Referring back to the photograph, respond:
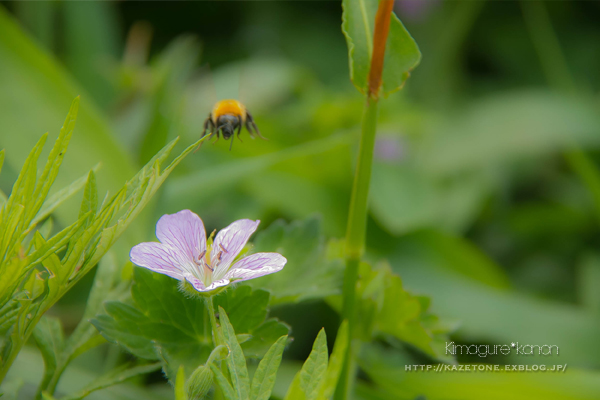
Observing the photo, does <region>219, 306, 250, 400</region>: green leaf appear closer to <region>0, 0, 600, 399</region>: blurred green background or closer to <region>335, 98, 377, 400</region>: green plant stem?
<region>335, 98, 377, 400</region>: green plant stem

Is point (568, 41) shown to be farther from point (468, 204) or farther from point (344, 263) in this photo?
point (344, 263)

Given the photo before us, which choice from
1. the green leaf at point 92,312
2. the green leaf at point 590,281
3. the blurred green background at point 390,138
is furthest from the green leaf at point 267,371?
the green leaf at point 590,281

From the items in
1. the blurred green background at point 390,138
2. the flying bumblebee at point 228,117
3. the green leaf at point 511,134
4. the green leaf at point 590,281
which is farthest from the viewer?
the green leaf at point 511,134

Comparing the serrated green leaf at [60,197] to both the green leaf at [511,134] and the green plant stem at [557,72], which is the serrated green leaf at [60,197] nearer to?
the green plant stem at [557,72]

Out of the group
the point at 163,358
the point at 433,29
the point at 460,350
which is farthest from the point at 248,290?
the point at 433,29

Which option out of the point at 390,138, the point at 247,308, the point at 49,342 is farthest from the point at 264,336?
the point at 390,138
